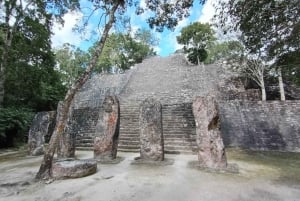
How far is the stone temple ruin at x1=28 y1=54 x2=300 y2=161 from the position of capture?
857cm

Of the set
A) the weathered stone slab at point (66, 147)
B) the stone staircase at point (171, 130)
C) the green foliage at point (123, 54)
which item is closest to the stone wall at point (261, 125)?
the stone staircase at point (171, 130)

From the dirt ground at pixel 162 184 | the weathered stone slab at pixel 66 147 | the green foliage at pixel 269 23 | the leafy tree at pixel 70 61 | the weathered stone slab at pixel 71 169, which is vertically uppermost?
the leafy tree at pixel 70 61

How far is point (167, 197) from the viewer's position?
12.3 feet

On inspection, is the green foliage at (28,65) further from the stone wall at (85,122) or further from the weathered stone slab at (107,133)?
the weathered stone slab at (107,133)

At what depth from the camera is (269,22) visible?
545 centimetres

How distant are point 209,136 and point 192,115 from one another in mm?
4222

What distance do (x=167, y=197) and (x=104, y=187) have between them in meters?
1.27

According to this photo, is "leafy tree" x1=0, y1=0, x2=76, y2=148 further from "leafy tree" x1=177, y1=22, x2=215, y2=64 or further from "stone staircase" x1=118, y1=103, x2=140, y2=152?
"leafy tree" x1=177, y1=22, x2=215, y2=64

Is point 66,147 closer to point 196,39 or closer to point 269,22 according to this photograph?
point 269,22

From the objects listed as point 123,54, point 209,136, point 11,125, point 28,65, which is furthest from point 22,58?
point 123,54

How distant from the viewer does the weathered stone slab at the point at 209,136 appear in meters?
5.59

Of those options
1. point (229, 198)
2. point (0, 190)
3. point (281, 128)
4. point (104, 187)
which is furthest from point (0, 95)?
point (281, 128)

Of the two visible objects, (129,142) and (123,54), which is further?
(123,54)

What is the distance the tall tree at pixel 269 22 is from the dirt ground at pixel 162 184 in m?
3.14
